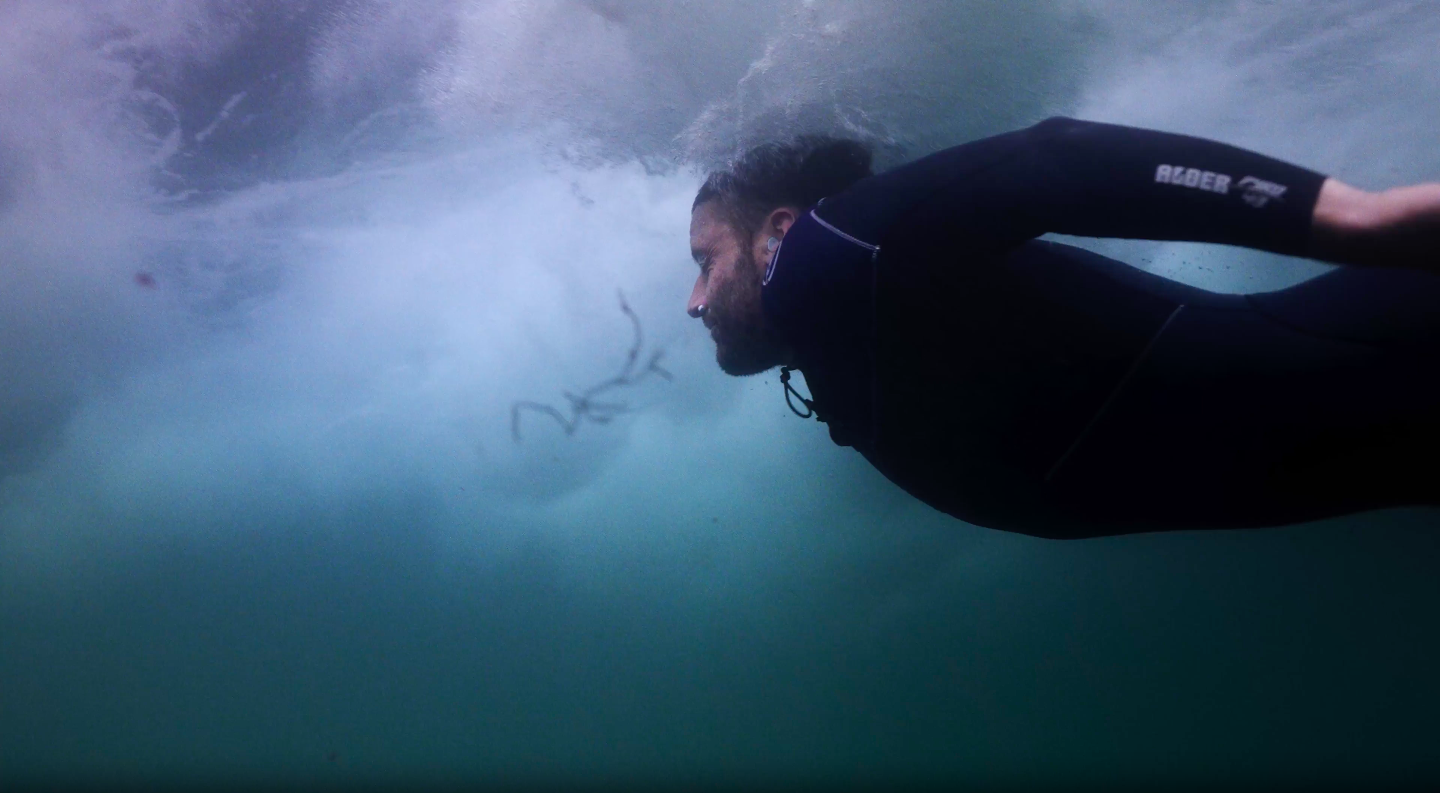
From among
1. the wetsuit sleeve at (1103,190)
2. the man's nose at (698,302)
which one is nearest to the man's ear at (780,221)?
the man's nose at (698,302)

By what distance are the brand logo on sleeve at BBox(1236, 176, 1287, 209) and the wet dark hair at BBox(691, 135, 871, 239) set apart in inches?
47.7

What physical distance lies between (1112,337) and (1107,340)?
0.04ft

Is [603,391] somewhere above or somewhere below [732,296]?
above

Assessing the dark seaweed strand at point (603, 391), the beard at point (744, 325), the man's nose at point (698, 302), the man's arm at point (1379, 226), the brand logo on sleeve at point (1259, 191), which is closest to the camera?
the man's arm at point (1379, 226)

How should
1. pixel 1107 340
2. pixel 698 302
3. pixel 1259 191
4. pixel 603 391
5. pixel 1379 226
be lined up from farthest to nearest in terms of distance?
pixel 603 391 < pixel 698 302 < pixel 1107 340 < pixel 1259 191 < pixel 1379 226

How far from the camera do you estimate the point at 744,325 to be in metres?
2.16

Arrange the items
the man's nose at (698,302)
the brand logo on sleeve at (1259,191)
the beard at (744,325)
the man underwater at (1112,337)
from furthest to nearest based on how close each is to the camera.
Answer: the man's nose at (698,302), the beard at (744,325), the man underwater at (1112,337), the brand logo on sleeve at (1259,191)

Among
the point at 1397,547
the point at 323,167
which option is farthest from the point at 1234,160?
the point at 1397,547

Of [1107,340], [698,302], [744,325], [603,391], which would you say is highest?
[603,391]

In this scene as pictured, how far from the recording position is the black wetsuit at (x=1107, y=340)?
1.23 m

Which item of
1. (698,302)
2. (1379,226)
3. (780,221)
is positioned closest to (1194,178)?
(1379,226)

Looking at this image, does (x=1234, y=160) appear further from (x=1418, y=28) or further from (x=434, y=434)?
(x=434, y=434)

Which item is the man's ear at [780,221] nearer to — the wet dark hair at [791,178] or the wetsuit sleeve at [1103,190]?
the wet dark hair at [791,178]

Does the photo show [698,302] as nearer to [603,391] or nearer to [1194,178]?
[1194,178]
